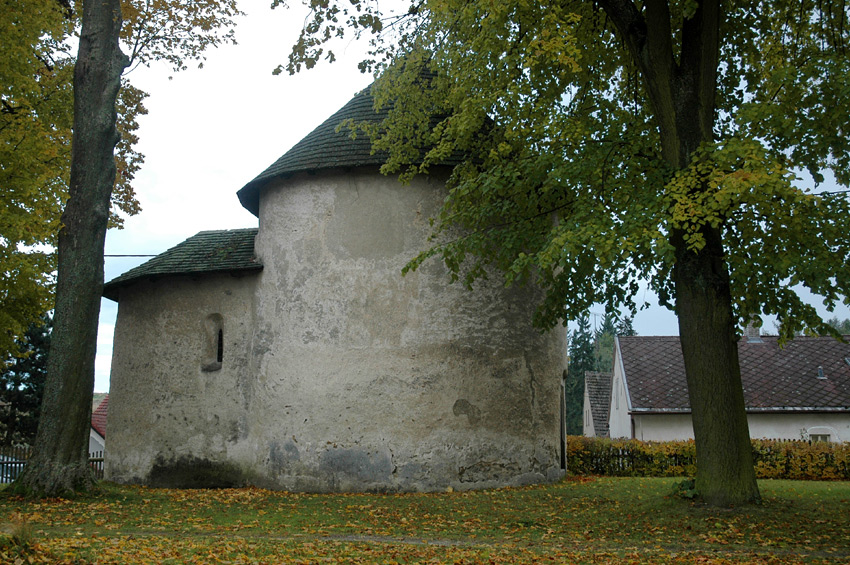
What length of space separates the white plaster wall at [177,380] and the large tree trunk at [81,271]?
4.04m

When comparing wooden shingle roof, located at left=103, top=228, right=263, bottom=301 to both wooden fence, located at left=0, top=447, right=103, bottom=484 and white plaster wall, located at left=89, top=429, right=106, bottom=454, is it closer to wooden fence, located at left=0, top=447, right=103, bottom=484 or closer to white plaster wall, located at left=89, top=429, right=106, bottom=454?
wooden fence, located at left=0, top=447, right=103, bottom=484

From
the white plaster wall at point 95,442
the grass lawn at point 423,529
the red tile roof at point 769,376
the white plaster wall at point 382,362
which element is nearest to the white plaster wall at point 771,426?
the red tile roof at point 769,376

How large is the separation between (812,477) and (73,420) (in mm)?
18500

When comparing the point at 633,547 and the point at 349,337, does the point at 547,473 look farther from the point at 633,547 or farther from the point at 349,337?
the point at 633,547

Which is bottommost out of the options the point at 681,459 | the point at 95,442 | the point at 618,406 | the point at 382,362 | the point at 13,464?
the point at 95,442

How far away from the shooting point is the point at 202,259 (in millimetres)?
17016

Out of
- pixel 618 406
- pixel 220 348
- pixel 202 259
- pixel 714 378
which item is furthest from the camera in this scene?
pixel 618 406

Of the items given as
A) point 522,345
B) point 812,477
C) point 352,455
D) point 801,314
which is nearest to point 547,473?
point 522,345

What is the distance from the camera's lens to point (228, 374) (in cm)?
1614

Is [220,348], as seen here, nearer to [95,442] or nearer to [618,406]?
[618,406]

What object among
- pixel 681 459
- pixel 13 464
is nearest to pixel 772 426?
pixel 681 459

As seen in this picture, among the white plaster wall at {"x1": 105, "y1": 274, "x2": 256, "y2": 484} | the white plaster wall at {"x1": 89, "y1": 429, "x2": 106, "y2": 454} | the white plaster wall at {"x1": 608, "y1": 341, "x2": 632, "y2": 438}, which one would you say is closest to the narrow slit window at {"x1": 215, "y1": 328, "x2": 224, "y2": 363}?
the white plaster wall at {"x1": 105, "y1": 274, "x2": 256, "y2": 484}

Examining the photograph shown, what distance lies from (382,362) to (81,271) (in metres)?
5.79

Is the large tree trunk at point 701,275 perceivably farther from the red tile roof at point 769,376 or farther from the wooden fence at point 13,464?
the wooden fence at point 13,464
